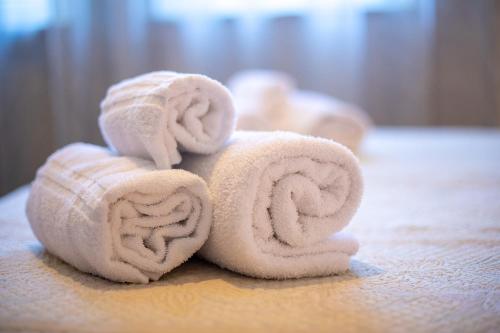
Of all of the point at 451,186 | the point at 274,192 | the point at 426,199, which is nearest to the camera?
the point at 274,192

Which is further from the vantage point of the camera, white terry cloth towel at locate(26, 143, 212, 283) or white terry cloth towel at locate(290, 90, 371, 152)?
white terry cloth towel at locate(290, 90, 371, 152)

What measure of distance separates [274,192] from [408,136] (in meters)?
1.69

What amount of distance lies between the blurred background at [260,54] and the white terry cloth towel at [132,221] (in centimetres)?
223

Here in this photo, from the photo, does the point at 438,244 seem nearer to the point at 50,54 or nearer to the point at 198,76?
the point at 198,76

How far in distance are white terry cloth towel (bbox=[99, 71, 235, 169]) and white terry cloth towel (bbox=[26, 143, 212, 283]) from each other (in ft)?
0.13

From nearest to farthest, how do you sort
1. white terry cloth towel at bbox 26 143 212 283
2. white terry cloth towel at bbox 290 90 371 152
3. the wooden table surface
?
the wooden table surface → white terry cloth towel at bbox 26 143 212 283 → white terry cloth towel at bbox 290 90 371 152

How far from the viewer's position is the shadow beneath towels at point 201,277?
90 centimetres

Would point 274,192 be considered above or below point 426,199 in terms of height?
above

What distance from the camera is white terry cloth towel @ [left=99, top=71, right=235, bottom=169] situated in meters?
0.95

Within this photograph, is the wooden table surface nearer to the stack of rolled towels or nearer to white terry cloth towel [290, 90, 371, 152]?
the stack of rolled towels

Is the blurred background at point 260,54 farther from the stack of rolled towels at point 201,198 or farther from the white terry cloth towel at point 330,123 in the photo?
the stack of rolled towels at point 201,198

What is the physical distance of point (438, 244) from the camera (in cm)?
111

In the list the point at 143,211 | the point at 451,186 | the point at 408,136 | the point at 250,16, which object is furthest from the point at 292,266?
the point at 250,16

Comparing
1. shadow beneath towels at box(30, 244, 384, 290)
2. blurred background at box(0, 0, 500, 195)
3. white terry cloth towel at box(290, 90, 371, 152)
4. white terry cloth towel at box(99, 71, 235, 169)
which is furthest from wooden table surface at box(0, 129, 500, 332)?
blurred background at box(0, 0, 500, 195)
